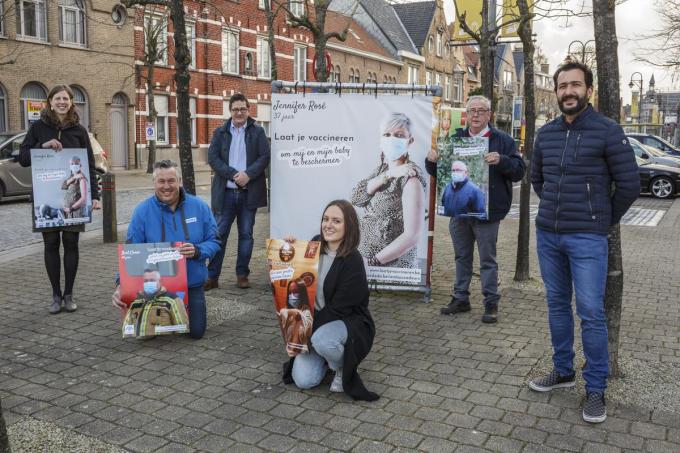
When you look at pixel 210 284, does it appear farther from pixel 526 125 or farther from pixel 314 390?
pixel 526 125

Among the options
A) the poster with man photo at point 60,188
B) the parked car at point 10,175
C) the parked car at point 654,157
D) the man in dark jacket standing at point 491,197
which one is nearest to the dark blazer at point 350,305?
the man in dark jacket standing at point 491,197

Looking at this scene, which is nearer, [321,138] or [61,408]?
[61,408]

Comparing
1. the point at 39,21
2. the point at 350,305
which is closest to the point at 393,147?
the point at 350,305

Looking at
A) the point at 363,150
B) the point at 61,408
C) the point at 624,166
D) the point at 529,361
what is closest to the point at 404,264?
the point at 363,150

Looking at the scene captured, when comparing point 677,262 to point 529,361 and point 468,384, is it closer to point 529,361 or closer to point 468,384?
point 529,361

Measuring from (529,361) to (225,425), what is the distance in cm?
231

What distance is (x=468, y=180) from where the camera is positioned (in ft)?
19.6

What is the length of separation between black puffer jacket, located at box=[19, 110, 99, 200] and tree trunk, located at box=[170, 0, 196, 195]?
0.91m

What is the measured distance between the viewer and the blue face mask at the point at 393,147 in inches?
259

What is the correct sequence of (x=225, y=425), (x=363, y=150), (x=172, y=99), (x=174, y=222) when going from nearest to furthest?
(x=225, y=425), (x=174, y=222), (x=363, y=150), (x=172, y=99)

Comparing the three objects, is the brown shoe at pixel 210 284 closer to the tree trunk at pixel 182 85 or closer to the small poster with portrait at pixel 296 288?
the tree trunk at pixel 182 85

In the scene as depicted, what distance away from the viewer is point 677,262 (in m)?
9.39

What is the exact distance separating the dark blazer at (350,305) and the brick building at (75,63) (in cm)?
2339

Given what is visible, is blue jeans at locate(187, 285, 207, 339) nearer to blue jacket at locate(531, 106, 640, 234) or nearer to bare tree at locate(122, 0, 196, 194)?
bare tree at locate(122, 0, 196, 194)
